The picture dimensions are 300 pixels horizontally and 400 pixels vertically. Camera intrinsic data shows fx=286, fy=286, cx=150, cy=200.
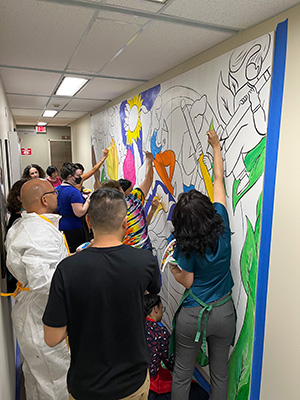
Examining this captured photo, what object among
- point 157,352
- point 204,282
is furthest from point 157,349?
point 204,282

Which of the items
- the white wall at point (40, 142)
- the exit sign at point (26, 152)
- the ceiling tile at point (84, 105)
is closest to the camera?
the ceiling tile at point (84, 105)

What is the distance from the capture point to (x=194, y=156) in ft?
7.41

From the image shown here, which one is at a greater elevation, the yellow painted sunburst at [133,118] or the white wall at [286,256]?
the yellow painted sunburst at [133,118]

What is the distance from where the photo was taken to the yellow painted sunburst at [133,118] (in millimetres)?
3277

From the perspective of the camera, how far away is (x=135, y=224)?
268cm

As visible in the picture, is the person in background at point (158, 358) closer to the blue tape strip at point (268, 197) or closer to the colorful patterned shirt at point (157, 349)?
the colorful patterned shirt at point (157, 349)

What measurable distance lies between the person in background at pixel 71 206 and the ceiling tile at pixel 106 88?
37.1 inches

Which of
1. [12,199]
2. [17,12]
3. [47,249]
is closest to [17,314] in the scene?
[47,249]

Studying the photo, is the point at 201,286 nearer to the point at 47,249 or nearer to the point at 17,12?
the point at 47,249

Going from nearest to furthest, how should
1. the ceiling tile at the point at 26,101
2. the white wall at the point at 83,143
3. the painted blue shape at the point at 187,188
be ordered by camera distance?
1. the painted blue shape at the point at 187,188
2. the ceiling tile at the point at 26,101
3. the white wall at the point at 83,143

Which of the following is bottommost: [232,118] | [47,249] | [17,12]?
[47,249]

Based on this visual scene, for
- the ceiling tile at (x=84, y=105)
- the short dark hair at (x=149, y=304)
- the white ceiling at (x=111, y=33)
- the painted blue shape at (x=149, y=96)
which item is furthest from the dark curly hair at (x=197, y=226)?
the ceiling tile at (x=84, y=105)

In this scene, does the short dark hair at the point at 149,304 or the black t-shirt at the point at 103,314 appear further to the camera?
the short dark hair at the point at 149,304

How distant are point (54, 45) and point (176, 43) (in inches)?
33.1
